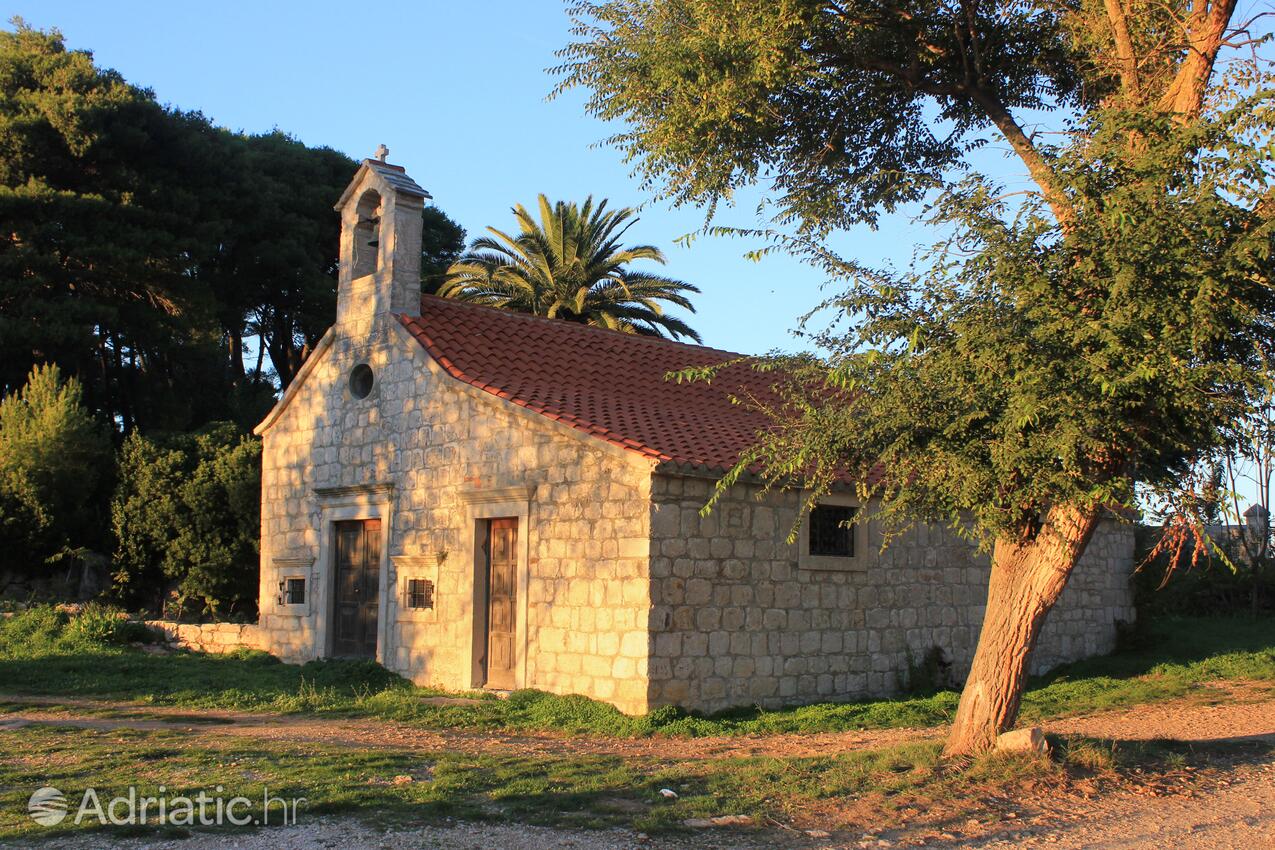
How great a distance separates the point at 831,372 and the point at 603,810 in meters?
3.33

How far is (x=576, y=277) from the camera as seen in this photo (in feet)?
89.8

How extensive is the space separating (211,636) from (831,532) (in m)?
9.72

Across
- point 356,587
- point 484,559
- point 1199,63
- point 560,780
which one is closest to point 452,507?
point 484,559

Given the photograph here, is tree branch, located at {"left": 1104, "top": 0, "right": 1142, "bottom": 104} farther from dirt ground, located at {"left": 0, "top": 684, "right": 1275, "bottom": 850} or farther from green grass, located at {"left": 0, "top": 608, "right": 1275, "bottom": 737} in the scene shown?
green grass, located at {"left": 0, "top": 608, "right": 1275, "bottom": 737}

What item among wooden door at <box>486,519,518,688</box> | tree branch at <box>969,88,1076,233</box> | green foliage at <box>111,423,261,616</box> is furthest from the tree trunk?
green foliage at <box>111,423,261,616</box>

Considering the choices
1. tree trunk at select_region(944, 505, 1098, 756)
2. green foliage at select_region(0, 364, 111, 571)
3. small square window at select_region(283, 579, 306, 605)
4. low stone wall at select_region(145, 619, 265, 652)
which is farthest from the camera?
green foliage at select_region(0, 364, 111, 571)

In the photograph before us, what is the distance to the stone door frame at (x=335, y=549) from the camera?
14.5 metres

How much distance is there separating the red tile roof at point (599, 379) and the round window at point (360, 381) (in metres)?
1.21

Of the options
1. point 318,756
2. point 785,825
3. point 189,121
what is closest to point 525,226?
point 189,121

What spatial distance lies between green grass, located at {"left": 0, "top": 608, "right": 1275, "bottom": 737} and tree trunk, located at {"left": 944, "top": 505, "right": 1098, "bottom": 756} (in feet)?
9.14

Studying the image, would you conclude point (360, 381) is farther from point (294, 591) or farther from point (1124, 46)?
point (1124, 46)

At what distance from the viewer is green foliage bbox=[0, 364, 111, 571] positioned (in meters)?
21.2

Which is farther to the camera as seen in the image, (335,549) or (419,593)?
(335,549)

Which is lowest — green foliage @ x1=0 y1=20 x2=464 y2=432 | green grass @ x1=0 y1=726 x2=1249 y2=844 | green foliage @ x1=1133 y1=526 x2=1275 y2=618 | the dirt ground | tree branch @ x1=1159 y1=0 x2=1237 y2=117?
the dirt ground
